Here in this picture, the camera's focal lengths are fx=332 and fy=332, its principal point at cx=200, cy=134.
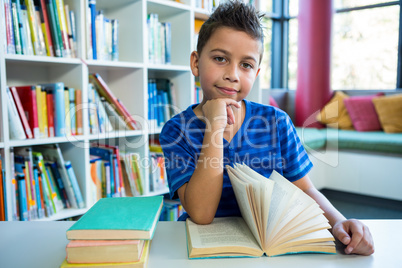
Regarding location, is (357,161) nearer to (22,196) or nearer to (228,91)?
(228,91)

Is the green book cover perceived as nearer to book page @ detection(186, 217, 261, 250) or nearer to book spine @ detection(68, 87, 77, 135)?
book page @ detection(186, 217, 261, 250)

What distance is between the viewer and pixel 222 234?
2.23 feet

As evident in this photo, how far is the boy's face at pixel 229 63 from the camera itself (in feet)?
3.13

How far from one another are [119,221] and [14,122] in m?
1.17

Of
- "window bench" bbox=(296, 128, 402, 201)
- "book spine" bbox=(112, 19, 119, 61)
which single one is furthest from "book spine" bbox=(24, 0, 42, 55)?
"window bench" bbox=(296, 128, 402, 201)

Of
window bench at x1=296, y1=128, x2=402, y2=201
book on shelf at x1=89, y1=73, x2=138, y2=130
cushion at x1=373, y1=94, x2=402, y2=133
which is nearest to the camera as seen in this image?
book on shelf at x1=89, y1=73, x2=138, y2=130

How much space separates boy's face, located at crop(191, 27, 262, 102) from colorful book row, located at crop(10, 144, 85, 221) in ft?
3.40

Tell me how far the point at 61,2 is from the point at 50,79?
47 cm

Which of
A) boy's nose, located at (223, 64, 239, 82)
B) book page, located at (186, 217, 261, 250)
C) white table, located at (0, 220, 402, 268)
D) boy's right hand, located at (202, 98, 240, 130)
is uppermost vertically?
boy's nose, located at (223, 64, 239, 82)

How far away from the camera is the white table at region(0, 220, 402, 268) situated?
1.93ft

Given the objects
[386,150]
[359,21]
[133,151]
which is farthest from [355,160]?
[133,151]

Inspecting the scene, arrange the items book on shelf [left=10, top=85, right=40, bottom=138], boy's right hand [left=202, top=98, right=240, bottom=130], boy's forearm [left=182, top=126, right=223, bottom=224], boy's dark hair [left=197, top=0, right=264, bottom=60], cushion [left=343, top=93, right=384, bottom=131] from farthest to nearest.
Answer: cushion [left=343, top=93, right=384, bottom=131]
book on shelf [left=10, top=85, right=40, bottom=138]
boy's dark hair [left=197, top=0, right=264, bottom=60]
boy's right hand [left=202, top=98, right=240, bottom=130]
boy's forearm [left=182, top=126, right=223, bottom=224]

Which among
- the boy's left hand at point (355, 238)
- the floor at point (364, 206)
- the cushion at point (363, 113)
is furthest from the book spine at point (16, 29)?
the cushion at point (363, 113)

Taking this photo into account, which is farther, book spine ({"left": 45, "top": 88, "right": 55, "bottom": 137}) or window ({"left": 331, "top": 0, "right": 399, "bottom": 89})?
window ({"left": 331, "top": 0, "right": 399, "bottom": 89})
